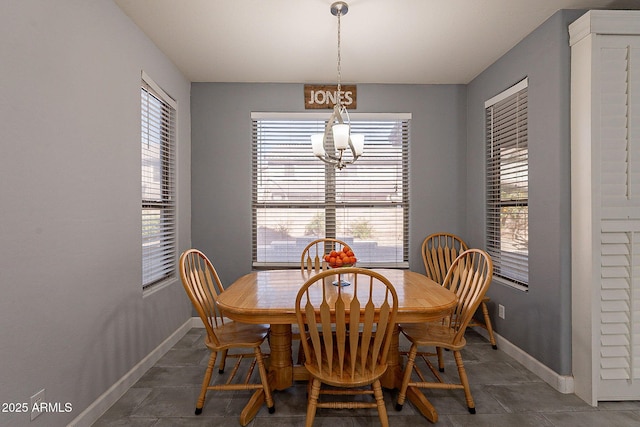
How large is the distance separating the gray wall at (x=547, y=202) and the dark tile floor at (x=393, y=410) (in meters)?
0.27

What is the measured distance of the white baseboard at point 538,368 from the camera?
217 centimetres

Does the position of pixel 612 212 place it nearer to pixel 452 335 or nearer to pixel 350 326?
pixel 452 335

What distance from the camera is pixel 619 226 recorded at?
2061 millimetres

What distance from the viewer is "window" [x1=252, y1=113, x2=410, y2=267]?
354 cm

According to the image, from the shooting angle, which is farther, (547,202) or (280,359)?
(547,202)

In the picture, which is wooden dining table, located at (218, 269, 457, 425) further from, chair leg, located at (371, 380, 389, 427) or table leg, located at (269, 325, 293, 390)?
chair leg, located at (371, 380, 389, 427)

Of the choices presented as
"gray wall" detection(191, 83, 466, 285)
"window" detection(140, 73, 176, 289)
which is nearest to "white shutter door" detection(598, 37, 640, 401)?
"gray wall" detection(191, 83, 466, 285)

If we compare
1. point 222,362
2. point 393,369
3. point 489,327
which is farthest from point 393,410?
point 489,327

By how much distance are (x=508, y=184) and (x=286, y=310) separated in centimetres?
233

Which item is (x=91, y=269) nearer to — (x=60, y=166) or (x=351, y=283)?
(x=60, y=166)

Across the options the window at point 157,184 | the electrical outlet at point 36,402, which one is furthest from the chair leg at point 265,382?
the window at point 157,184

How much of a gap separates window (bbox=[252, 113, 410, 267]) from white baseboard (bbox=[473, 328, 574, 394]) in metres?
1.18

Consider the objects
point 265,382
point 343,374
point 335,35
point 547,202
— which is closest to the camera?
point 343,374

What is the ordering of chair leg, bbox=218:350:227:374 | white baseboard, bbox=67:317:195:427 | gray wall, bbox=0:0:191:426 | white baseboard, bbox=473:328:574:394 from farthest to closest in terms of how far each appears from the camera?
chair leg, bbox=218:350:227:374 → white baseboard, bbox=473:328:574:394 → white baseboard, bbox=67:317:195:427 → gray wall, bbox=0:0:191:426
